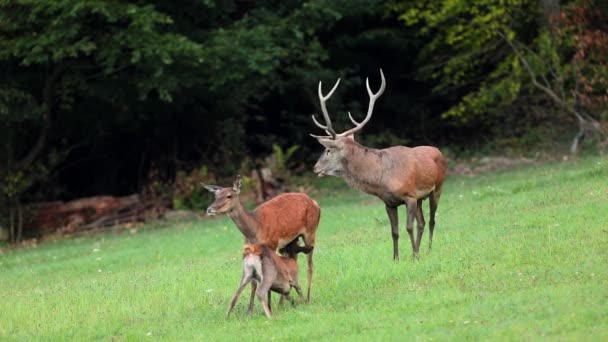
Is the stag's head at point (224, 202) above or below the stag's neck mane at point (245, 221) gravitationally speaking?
above

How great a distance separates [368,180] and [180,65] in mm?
11587

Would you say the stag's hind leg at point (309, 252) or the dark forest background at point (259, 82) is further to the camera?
the dark forest background at point (259, 82)

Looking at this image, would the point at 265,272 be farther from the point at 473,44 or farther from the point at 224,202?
the point at 473,44

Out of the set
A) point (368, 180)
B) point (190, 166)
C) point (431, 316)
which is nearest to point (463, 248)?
point (368, 180)

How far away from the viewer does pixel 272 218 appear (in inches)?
504

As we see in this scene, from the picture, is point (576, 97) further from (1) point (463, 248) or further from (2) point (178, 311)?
(2) point (178, 311)

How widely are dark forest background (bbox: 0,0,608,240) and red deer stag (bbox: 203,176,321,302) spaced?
10744mm

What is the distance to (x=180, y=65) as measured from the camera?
25.2 metres

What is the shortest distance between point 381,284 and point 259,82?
15812 mm

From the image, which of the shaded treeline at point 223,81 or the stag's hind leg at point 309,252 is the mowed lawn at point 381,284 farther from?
the shaded treeline at point 223,81

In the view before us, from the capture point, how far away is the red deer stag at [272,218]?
12648mm

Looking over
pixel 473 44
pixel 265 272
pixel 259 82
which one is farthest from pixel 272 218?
pixel 473 44

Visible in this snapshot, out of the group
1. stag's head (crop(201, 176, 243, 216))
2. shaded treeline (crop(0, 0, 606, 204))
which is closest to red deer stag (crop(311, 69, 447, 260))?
stag's head (crop(201, 176, 243, 216))

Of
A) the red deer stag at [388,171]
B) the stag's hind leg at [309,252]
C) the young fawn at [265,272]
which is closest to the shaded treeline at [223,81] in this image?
the red deer stag at [388,171]
